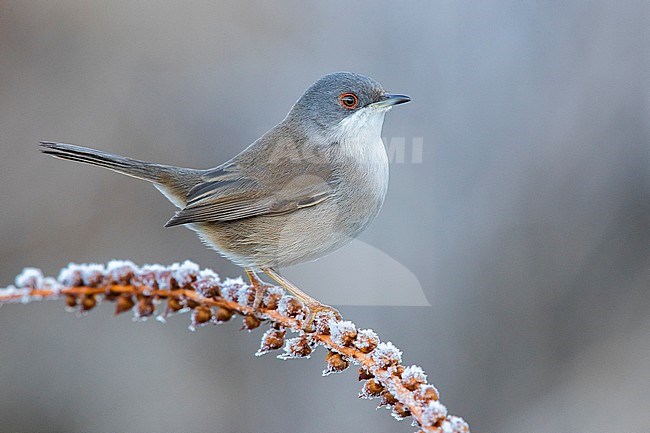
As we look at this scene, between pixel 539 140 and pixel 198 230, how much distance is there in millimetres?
1985

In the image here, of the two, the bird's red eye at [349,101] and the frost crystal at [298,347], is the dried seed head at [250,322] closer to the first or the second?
the frost crystal at [298,347]

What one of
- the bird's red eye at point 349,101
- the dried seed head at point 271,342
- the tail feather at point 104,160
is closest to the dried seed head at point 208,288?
the dried seed head at point 271,342

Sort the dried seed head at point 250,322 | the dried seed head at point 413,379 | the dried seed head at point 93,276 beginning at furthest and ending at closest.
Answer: the dried seed head at point 250,322 < the dried seed head at point 413,379 < the dried seed head at point 93,276

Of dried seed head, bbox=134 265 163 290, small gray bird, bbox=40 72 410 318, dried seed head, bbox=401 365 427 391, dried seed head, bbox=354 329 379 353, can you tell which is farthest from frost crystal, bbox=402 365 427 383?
small gray bird, bbox=40 72 410 318

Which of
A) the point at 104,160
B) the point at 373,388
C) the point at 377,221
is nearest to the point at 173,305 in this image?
the point at 373,388

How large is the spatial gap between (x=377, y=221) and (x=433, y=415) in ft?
6.06

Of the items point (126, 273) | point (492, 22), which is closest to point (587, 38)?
point (492, 22)

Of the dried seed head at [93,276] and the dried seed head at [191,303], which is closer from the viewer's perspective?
the dried seed head at [93,276]

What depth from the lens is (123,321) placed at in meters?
3.33

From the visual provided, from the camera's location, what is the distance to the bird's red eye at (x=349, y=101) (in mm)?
1986

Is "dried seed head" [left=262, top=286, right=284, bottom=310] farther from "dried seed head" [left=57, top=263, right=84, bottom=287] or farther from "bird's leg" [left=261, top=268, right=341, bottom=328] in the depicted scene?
"dried seed head" [left=57, top=263, right=84, bottom=287]

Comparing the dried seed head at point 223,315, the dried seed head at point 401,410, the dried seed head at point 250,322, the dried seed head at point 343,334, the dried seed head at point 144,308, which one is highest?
the dried seed head at point 144,308

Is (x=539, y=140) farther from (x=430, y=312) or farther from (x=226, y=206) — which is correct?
(x=226, y=206)

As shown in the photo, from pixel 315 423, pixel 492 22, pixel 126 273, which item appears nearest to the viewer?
pixel 126 273
